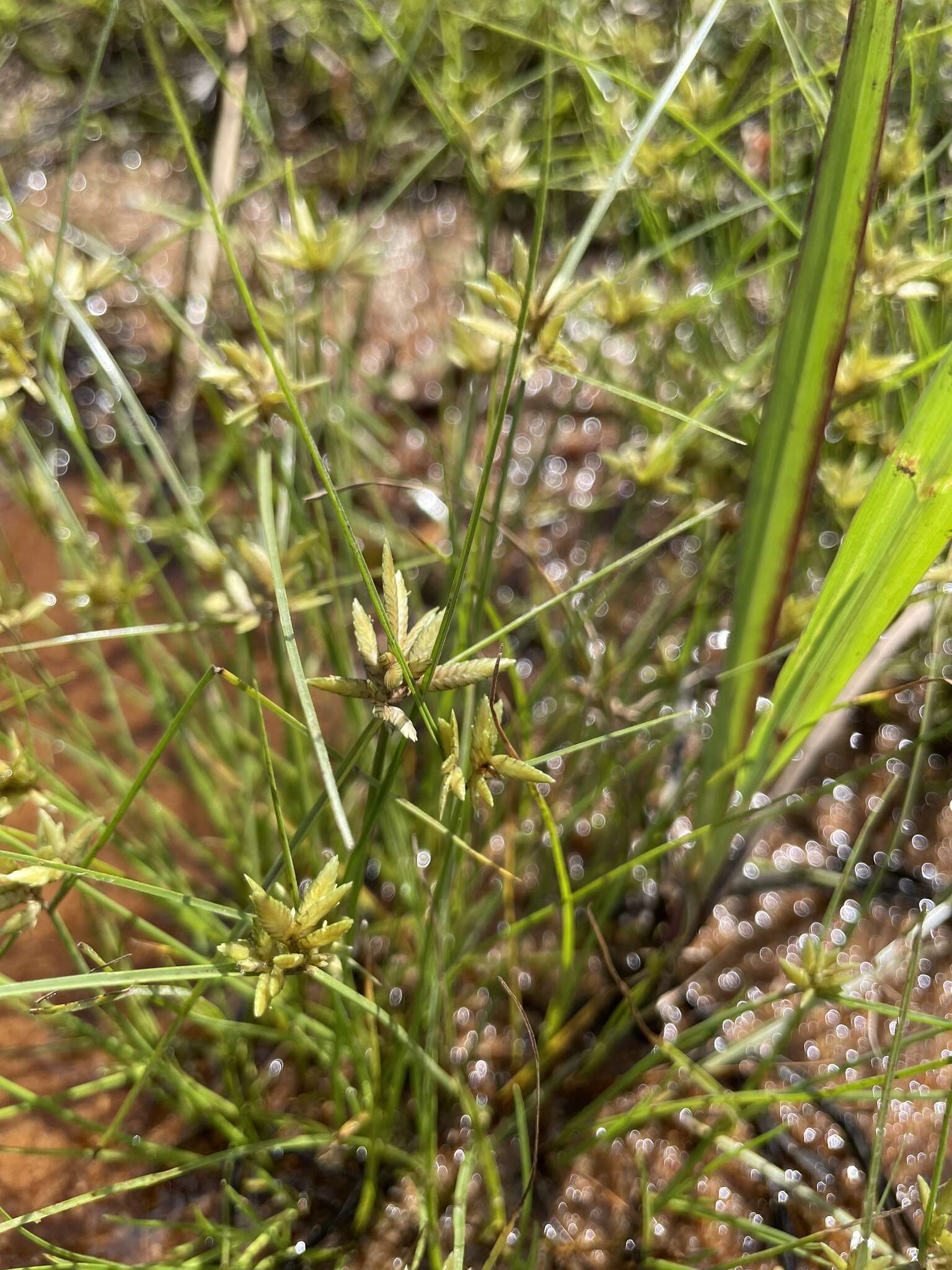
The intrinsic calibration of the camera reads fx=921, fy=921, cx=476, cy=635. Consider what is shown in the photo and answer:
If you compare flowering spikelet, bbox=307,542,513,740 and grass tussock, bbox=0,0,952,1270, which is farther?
grass tussock, bbox=0,0,952,1270

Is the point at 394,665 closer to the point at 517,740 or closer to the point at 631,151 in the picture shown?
the point at 631,151

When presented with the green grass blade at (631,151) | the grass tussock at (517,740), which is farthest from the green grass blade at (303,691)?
the green grass blade at (631,151)

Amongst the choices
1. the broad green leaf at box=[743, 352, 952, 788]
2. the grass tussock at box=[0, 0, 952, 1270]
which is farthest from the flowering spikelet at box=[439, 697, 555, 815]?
the broad green leaf at box=[743, 352, 952, 788]

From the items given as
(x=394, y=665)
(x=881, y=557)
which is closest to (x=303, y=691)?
(x=394, y=665)

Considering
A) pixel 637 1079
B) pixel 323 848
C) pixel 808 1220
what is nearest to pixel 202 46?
pixel 323 848

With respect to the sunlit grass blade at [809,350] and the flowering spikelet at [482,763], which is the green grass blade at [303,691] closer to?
the flowering spikelet at [482,763]

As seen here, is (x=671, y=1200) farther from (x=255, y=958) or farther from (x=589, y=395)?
(x=589, y=395)

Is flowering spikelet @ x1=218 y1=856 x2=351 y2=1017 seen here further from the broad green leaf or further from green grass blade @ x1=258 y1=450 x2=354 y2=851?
the broad green leaf

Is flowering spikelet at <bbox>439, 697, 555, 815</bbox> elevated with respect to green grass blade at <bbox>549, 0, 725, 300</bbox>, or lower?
lower
